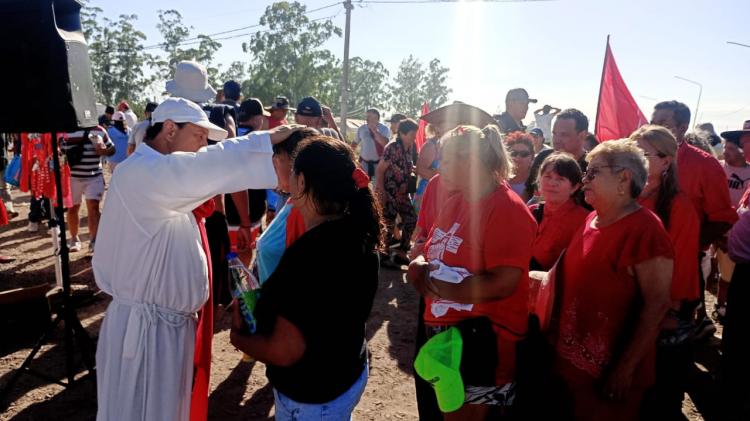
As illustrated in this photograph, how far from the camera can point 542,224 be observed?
9.58 ft

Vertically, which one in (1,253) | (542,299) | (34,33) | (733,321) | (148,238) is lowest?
(1,253)

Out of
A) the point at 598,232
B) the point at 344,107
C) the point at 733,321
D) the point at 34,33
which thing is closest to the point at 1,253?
the point at 34,33

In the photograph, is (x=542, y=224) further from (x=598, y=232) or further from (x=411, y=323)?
(x=411, y=323)

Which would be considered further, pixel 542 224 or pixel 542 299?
pixel 542 224

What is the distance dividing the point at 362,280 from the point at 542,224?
1744 mm

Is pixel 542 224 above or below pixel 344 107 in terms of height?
below

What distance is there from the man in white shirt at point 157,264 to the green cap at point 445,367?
962 millimetres

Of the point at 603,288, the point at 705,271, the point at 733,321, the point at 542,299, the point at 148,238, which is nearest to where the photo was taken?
the point at 148,238

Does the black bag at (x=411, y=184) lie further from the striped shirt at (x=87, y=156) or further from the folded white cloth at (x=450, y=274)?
the folded white cloth at (x=450, y=274)

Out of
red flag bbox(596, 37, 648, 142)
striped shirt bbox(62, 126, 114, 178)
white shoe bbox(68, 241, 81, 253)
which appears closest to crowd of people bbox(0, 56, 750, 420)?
red flag bbox(596, 37, 648, 142)

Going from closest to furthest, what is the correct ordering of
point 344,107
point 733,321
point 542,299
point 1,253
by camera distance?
point 542,299 < point 733,321 < point 1,253 < point 344,107

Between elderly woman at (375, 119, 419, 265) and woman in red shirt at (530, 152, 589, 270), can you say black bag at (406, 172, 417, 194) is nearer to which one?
elderly woman at (375, 119, 419, 265)

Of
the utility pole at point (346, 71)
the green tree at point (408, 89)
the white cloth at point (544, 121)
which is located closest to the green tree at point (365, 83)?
the green tree at point (408, 89)

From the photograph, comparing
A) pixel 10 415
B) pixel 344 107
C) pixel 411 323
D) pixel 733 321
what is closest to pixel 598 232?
pixel 733 321
